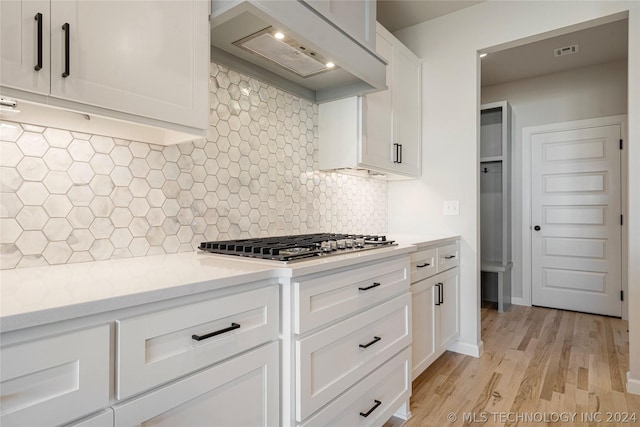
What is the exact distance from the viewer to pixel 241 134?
70.6 inches

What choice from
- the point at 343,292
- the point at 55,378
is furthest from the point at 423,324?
the point at 55,378

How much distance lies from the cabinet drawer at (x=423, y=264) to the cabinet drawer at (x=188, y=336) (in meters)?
1.16

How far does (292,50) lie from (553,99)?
385 centimetres

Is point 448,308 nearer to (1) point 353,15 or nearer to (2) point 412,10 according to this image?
(1) point 353,15

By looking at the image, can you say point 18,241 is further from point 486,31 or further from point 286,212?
point 486,31

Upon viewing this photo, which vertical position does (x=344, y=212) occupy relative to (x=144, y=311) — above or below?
above

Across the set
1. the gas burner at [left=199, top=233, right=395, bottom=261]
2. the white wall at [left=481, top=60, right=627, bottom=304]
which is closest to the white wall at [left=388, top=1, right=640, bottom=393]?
the gas burner at [left=199, top=233, right=395, bottom=261]

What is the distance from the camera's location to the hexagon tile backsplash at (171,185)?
1118 mm

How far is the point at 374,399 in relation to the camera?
1.56 metres

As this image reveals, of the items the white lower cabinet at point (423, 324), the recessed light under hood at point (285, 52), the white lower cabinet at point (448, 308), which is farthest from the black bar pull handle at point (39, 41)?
the white lower cabinet at point (448, 308)

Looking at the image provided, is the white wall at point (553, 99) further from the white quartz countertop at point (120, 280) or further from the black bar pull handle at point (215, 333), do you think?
the black bar pull handle at point (215, 333)

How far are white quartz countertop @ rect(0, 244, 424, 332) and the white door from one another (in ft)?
11.9

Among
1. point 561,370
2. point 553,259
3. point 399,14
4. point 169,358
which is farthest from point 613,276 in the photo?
point 169,358

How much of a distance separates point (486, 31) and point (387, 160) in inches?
52.7
